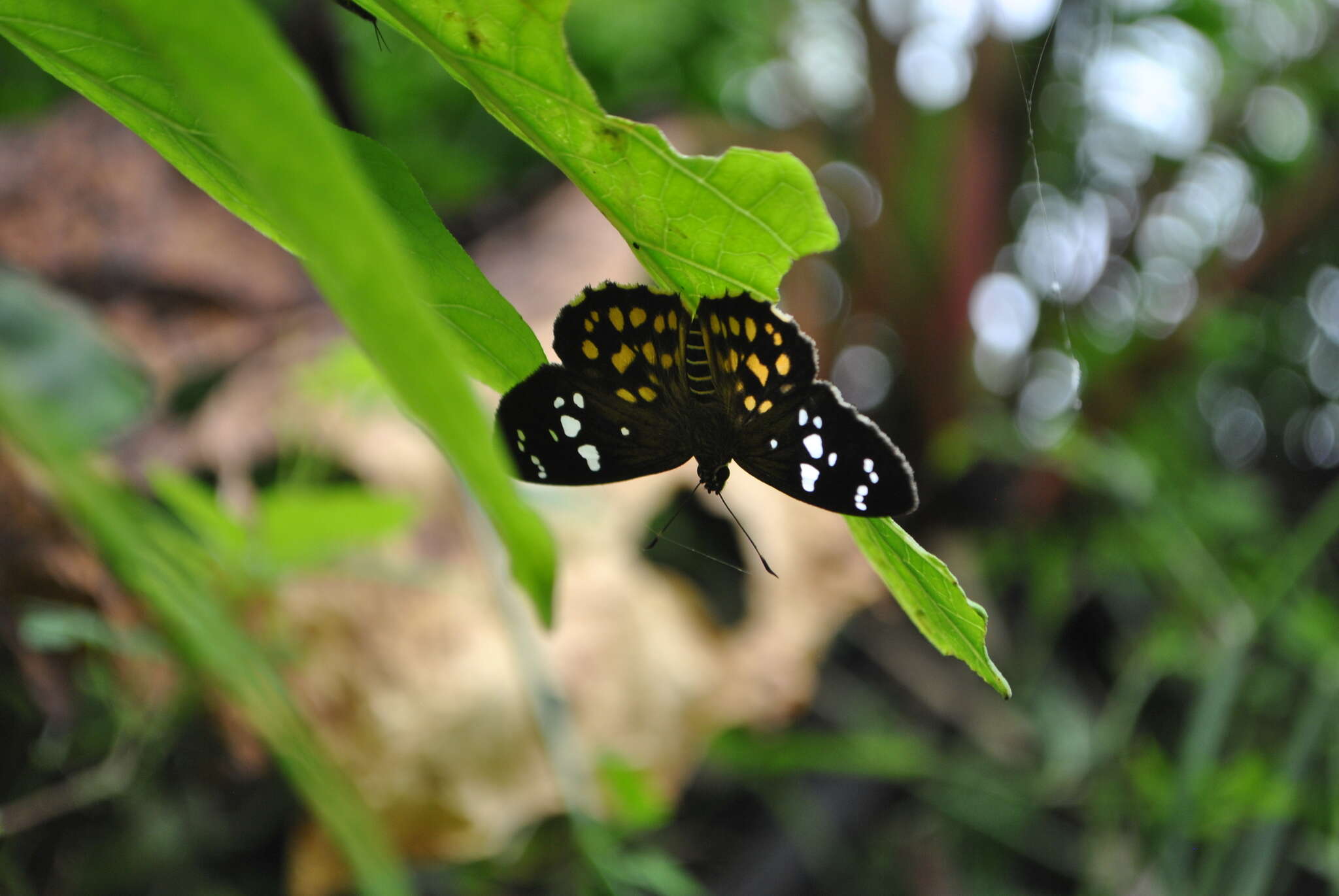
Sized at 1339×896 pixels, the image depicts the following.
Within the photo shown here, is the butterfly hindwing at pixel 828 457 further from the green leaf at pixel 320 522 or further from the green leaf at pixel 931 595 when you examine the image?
the green leaf at pixel 320 522

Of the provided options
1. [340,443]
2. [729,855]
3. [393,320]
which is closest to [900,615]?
[729,855]

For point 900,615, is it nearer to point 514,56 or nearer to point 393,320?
point 514,56

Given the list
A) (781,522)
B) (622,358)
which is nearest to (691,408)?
(622,358)

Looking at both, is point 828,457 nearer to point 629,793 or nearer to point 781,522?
point 629,793

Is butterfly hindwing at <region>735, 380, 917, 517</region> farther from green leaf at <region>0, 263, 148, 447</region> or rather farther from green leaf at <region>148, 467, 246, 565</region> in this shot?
green leaf at <region>0, 263, 148, 447</region>

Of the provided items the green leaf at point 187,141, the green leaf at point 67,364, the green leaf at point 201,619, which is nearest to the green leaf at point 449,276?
the green leaf at point 187,141

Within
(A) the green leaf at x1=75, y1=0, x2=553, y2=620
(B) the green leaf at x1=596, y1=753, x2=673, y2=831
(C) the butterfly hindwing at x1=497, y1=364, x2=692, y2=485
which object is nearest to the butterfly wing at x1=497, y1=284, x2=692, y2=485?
(C) the butterfly hindwing at x1=497, y1=364, x2=692, y2=485
